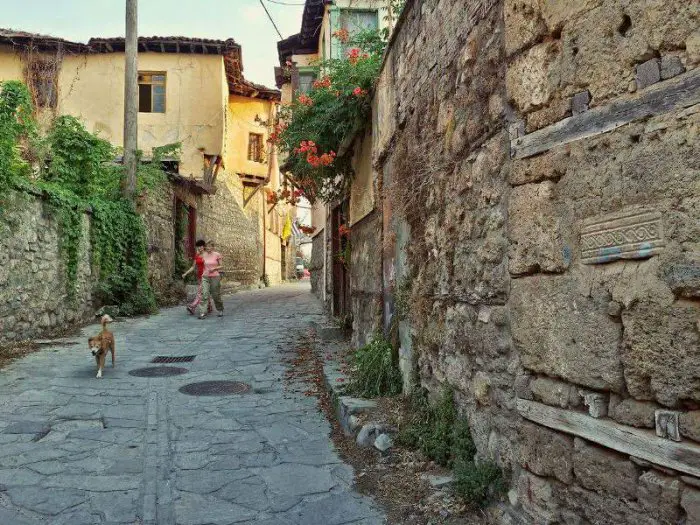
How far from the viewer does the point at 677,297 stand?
69.5 inches

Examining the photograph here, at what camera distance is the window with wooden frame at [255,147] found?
22.2 m

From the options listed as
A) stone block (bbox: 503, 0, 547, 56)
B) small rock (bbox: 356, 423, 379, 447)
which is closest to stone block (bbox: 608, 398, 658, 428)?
stone block (bbox: 503, 0, 547, 56)

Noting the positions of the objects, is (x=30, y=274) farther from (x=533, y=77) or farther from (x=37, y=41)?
(x=37, y=41)

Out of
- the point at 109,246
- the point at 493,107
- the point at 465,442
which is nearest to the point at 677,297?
the point at 493,107

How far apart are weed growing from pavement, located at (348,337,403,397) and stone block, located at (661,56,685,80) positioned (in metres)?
3.37

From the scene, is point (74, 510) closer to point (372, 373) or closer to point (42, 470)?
point (42, 470)

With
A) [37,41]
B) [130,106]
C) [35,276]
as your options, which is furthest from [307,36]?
[35,276]

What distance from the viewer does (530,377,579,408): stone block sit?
7.26 ft

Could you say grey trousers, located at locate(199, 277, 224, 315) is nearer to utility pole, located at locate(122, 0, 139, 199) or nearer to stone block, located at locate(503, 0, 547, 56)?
utility pole, located at locate(122, 0, 139, 199)

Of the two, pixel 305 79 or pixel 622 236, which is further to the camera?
pixel 305 79

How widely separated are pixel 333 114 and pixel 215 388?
3.34 metres

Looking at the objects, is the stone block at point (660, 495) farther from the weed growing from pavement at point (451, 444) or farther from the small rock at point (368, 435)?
the small rock at point (368, 435)

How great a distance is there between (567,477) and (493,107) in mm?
1724

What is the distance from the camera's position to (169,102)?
1834 centimetres
